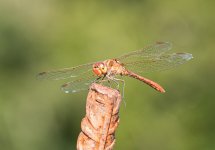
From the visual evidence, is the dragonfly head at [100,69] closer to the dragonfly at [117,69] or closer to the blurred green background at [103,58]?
the dragonfly at [117,69]

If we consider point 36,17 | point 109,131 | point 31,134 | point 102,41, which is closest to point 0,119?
point 31,134

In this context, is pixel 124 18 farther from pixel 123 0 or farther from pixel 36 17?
pixel 36 17

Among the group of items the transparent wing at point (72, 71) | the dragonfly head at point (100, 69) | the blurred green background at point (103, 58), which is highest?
the dragonfly head at point (100, 69)

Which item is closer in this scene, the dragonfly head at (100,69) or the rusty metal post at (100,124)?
the rusty metal post at (100,124)

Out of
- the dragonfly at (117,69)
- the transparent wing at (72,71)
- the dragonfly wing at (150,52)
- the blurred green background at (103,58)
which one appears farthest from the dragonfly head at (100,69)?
the blurred green background at (103,58)

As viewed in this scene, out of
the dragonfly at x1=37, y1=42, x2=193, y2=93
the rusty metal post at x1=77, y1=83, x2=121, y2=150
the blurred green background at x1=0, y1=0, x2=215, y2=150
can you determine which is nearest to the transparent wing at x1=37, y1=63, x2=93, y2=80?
the dragonfly at x1=37, y1=42, x2=193, y2=93

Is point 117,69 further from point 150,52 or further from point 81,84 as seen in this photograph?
point 150,52
